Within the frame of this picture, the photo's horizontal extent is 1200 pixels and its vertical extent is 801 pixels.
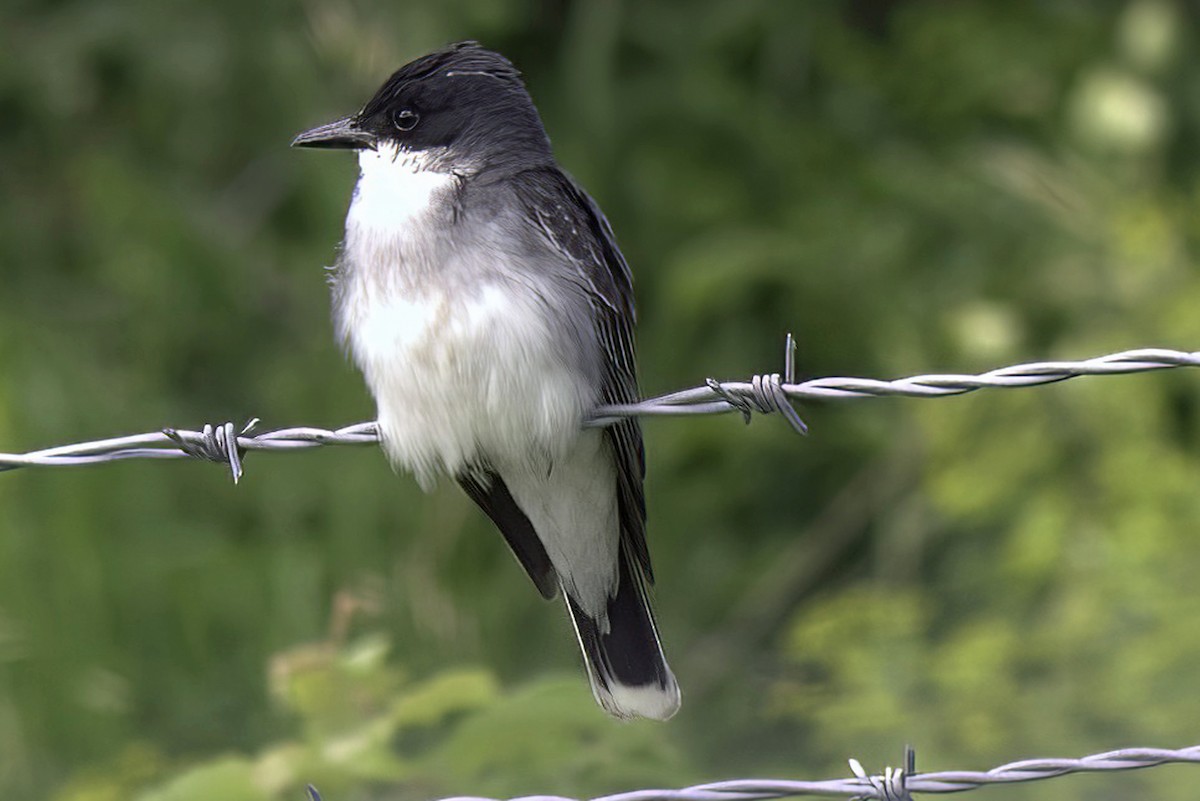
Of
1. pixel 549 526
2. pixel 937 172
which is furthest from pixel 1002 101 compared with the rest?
pixel 549 526

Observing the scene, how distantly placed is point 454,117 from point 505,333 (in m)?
0.59

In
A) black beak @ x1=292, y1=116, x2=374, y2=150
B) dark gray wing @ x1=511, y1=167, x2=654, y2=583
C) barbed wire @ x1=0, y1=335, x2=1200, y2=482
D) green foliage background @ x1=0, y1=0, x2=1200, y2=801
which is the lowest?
barbed wire @ x1=0, y1=335, x2=1200, y2=482

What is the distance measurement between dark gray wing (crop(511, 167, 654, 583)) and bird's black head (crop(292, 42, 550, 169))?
13 cm

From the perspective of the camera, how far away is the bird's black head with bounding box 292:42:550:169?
3.57 metres

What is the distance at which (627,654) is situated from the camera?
3523mm

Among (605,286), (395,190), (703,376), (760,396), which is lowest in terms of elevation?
(760,396)

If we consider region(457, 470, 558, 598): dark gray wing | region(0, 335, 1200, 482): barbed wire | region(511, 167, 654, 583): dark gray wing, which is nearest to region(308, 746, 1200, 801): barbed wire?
region(0, 335, 1200, 482): barbed wire

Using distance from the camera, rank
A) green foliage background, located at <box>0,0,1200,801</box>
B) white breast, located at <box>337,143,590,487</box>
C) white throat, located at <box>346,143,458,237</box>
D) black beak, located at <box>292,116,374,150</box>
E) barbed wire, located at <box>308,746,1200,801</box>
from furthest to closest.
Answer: green foliage background, located at <box>0,0,1200,801</box> → black beak, located at <box>292,116,374,150</box> → white throat, located at <box>346,143,458,237</box> → white breast, located at <box>337,143,590,487</box> → barbed wire, located at <box>308,746,1200,801</box>

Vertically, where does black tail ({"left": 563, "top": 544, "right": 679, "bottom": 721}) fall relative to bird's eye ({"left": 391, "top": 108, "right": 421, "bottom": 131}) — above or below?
below

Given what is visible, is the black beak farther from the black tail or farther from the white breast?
the black tail

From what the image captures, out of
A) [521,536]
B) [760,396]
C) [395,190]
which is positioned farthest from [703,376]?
[760,396]

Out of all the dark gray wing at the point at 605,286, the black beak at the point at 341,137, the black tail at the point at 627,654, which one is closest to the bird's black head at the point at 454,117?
the black beak at the point at 341,137

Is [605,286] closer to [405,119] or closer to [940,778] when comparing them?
[405,119]

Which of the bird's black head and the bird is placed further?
the bird's black head
